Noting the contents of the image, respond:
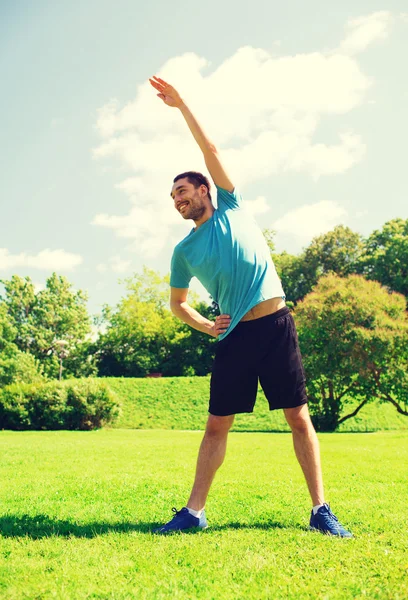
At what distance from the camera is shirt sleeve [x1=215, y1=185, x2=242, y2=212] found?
399 cm

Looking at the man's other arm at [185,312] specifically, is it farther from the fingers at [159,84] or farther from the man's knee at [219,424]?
the fingers at [159,84]

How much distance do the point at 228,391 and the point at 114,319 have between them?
46195 millimetres

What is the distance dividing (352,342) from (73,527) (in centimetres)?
1838

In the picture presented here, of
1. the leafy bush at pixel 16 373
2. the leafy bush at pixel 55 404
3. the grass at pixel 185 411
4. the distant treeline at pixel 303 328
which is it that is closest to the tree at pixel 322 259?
the distant treeline at pixel 303 328

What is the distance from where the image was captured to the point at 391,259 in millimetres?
38969

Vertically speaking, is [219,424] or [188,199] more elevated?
[188,199]

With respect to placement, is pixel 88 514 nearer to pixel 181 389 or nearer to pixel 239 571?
pixel 239 571

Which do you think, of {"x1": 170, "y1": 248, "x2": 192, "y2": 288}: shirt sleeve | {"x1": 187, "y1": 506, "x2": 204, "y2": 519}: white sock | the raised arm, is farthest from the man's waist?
{"x1": 187, "y1": 506, "x2": 204, "y2": 519}: white sock

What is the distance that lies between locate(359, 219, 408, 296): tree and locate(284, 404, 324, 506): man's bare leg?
36177 mm

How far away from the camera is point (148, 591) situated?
2400 mm

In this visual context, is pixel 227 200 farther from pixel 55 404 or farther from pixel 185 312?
pixel 55 404

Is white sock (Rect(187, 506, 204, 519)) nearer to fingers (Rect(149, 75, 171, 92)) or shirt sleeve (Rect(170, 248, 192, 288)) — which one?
shirt sleeve (Rect(170, 248, 192, 288))

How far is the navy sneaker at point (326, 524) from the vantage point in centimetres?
337

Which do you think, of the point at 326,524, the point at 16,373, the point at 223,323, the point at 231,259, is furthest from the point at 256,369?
the point at 16,373
